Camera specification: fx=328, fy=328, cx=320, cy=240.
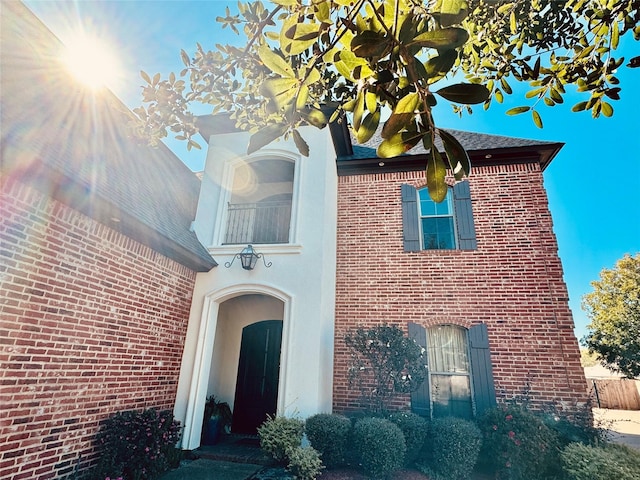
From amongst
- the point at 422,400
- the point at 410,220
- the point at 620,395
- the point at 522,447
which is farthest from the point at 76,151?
the point at 620,395

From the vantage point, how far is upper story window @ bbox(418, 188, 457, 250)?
7500mm

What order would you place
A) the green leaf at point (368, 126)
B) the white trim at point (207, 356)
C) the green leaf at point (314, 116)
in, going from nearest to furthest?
the green leaf at point (368, 126) → the green leaf at point (314, 116) → the white trim at point (207, 356)

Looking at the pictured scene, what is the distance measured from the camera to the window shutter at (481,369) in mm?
6180

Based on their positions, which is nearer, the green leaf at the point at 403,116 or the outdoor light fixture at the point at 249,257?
the green leaf at the point at 403,116

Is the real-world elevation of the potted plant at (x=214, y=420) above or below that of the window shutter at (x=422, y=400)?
below

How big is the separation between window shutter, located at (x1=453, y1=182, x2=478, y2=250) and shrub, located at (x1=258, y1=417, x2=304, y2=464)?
4.97 m

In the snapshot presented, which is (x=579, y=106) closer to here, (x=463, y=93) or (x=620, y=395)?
(x=463, y=93)

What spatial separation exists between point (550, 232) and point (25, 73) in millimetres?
9861

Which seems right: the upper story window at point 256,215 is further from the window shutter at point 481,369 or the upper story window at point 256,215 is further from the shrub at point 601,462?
the shrub at point 601,462

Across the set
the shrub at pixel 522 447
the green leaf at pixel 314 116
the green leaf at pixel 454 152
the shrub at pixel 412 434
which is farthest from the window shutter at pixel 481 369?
the green leaf at pixel 454 152

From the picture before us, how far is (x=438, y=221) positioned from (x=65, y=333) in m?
7.14

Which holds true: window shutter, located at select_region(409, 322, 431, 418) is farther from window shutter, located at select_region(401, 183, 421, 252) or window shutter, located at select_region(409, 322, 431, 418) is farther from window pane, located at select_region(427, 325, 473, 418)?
window shutter, located at select_region(401, 183, 421, 252)

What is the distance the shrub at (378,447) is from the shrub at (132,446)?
2847mm

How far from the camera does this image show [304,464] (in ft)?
14.7
